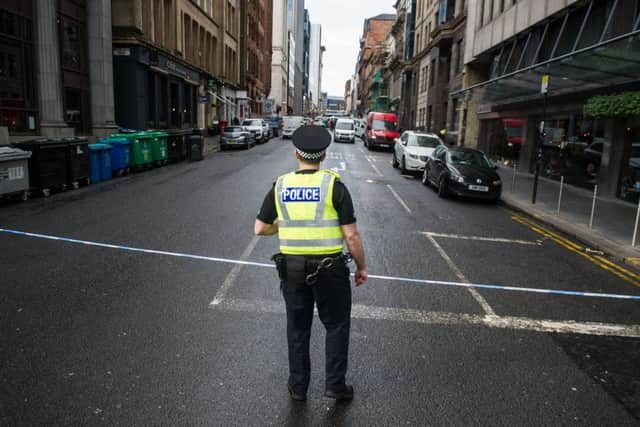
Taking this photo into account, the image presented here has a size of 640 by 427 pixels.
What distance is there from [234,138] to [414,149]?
47.2 feet

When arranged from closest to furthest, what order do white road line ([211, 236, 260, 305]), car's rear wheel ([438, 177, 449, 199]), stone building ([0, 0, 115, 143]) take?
white road line ([211, 236, 260, 305]) → car's rear wheel ([438, 177, 449, 199]) → stone building ([0, 0, 115, 143])

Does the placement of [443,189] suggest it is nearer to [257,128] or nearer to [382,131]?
[382,131]

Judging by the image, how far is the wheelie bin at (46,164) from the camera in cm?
1215

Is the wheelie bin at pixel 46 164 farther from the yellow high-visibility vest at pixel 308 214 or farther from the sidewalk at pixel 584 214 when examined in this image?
the sidewalk at pixel 584 214

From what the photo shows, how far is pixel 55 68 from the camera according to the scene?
19625mm

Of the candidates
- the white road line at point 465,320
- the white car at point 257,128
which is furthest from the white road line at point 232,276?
the white car at point 257,128

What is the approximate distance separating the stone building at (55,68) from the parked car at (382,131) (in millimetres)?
18052

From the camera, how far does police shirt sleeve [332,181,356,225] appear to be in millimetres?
3334

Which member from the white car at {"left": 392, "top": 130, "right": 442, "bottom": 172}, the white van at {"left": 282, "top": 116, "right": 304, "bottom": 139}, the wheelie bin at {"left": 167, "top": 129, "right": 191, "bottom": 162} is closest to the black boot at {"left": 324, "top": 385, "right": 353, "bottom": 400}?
the white car at {"left": 392, "top": 130, "right": 442, "bottom": 172}

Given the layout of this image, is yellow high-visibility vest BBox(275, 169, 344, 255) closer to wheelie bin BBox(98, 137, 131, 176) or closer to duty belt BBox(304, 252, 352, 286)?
duty belt BBox(304, 252, 352, 286)

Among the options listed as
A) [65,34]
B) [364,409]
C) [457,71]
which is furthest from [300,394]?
[457,71]

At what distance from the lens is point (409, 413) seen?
11.5 feet

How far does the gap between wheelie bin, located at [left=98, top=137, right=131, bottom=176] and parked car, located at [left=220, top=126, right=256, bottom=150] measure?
14107mm

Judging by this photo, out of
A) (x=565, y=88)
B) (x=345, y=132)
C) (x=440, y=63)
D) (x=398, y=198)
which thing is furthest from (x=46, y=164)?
(x=440, y=63)
